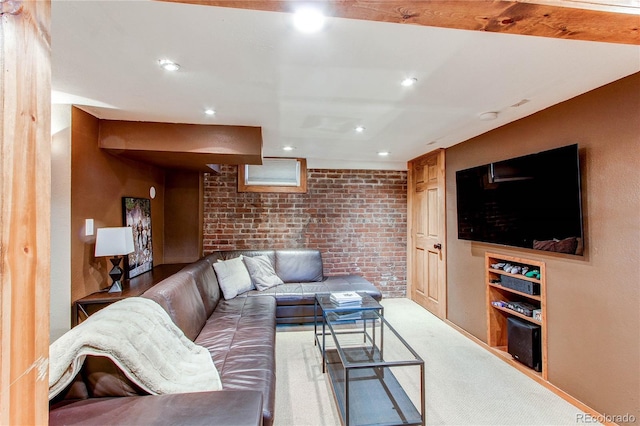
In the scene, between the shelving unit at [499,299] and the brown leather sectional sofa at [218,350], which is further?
the shelving unit at [499,299]

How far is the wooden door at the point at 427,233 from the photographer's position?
3.72 meters

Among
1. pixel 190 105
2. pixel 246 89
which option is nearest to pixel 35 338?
pixel 246 89

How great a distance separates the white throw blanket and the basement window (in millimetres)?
2739

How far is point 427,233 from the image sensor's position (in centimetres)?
A: 410

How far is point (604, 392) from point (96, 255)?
370cm

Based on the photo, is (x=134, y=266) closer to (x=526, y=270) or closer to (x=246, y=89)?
(x=246, y=89)

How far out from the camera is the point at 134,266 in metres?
2.98

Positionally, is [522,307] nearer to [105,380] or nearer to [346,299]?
[346,299]

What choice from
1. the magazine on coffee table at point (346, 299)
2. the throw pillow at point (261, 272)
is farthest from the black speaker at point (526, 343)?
the throw pillow at point (261, 272)

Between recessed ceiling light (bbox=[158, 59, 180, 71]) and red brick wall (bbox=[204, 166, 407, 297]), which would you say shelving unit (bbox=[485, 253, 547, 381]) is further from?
recessed ceiling light (bbox=[158, 59, 180, 71])

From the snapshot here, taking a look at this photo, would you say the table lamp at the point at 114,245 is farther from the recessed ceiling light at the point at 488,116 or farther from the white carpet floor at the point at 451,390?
the recessed ceiling light at the point at 488,116

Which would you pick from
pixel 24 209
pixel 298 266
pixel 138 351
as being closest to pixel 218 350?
pixel 138 351

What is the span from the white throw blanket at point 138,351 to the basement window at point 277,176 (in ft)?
8.99

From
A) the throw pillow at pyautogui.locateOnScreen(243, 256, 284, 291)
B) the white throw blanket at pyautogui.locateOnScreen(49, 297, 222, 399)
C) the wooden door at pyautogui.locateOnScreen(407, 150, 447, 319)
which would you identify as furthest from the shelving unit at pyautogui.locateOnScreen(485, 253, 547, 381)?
the white throw blanket at pyautogui.locateOnScreen(49, 297, 222, 399)
